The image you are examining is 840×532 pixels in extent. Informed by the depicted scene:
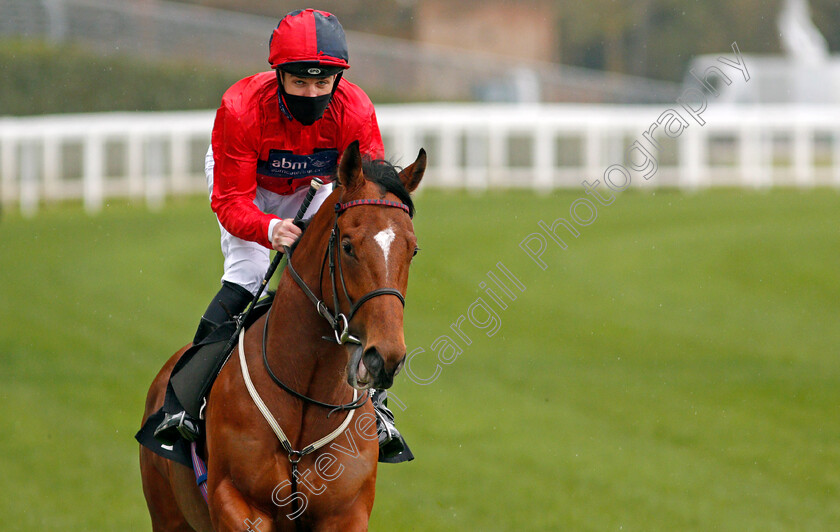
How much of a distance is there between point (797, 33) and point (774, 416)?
2553cm

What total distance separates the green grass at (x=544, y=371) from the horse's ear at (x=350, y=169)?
2.99 meters

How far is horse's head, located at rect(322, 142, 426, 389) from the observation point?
316 cm

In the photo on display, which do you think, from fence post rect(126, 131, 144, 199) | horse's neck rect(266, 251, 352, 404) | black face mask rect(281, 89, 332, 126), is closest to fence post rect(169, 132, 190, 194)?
fence post rect(126, 131, 144, 199)

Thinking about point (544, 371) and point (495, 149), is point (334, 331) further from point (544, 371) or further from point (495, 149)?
point (495, 149)

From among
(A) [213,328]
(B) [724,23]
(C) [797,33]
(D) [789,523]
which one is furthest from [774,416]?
(B) [724,23]

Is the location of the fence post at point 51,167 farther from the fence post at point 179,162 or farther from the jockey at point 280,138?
the jockey at point 280,138

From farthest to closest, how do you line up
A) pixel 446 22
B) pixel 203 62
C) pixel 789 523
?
pixel 446 22 < pixel 203 62 < pixel 789 523

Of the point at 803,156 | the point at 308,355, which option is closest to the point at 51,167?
the point at 803,156

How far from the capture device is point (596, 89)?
29875mm

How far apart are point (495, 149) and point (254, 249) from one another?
16434mm

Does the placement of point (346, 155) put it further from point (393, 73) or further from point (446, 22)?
point (446, 22)

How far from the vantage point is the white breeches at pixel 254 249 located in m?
4.33

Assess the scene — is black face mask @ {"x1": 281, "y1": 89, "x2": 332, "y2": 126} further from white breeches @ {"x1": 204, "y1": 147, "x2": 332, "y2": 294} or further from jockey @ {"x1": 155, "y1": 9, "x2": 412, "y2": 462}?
white breeches @ {"x1": 204, "y1": 147, "x2": 332, "y2": 294}

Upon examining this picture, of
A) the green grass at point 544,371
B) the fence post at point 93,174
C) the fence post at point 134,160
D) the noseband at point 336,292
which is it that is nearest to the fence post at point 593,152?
the green grass at point 544,371
